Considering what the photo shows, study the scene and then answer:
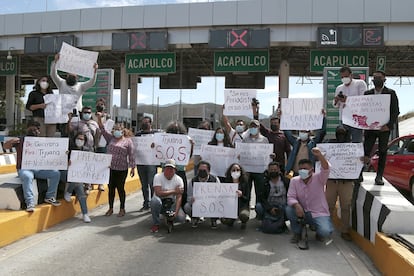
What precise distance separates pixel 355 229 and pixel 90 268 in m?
4.16

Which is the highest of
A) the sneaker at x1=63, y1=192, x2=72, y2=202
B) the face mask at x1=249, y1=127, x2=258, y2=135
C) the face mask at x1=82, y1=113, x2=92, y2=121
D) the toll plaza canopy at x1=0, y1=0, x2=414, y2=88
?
the toll plaza canopy at x1=0, y1=0, x2=414, y2=88

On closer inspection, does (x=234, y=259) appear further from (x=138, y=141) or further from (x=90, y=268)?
(x=138, y=141)

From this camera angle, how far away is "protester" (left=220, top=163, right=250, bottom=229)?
276 inches

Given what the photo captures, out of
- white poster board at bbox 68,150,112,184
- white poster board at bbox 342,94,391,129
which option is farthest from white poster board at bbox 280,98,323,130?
white poster board at bbox 68,150,112,184

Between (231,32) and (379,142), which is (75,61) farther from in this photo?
(231,32)

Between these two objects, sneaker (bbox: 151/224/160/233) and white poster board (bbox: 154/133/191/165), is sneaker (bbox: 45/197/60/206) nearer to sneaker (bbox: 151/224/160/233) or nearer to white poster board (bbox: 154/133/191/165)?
sneaker (bbox: 151/224/160/233)

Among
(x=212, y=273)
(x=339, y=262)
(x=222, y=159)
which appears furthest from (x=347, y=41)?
(x=212, y=273)

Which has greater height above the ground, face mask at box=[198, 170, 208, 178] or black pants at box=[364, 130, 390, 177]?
black pants at box=[364, 130, 390, 177]

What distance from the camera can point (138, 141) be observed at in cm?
839

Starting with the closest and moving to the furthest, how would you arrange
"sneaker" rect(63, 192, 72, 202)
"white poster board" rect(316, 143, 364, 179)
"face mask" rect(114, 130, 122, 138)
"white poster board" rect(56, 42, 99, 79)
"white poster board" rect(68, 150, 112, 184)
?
1. "white poster board" rect(316, 143, 364, 179)
2. "white poster board" rect(68, 150, 112, 184)
3. "sneaker" rect(63, 192, 72, 202)
4. "face mask" rect(114, 130, 122, 138)
5. "white poster board" rect(56, 42, 99, 79)

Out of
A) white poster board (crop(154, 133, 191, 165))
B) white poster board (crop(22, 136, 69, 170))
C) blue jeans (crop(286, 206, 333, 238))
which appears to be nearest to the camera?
blue jeans (crop(286, 206, 333, 238))

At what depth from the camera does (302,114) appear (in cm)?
784

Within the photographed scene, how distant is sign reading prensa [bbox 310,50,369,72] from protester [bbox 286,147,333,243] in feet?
42.9

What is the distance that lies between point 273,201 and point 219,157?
4.33 ft
